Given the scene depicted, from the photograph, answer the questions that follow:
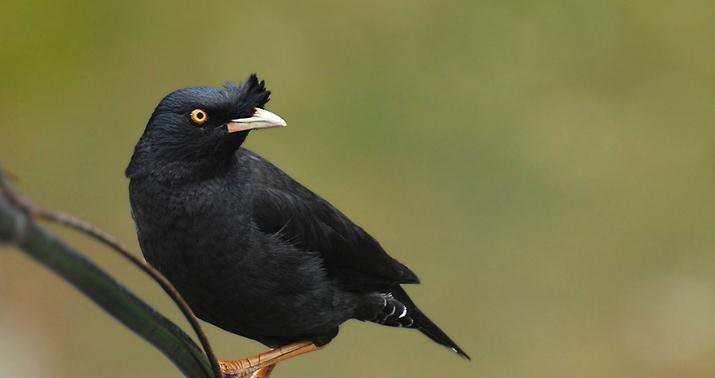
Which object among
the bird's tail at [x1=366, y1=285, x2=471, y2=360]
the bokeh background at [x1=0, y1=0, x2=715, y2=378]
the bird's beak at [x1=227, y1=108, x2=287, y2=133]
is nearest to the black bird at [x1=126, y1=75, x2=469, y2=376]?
the bird's beak at [x1=227, y1=108, x2=287, y2=133]

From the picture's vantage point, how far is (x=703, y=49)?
8062 millimetres

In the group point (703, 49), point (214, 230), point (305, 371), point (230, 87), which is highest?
point (703, 49)

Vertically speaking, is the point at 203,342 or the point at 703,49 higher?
the point at 703,49

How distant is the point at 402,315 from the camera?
159 inches

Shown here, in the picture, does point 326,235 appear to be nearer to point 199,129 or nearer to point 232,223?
point 232,223

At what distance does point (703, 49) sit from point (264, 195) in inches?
209

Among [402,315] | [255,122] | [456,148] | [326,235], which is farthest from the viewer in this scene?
[456,148]

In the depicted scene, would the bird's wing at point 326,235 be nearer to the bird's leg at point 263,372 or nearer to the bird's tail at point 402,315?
the bird's tail at point 402,315

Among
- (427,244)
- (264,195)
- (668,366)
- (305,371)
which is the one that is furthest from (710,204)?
(264,195)

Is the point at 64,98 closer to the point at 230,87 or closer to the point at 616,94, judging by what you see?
the point at 616,94

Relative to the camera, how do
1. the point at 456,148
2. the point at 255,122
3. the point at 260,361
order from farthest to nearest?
the point at 456,148, the point at 260,361, the point at 255,122

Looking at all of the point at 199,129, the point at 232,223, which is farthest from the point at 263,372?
the point at 199,129

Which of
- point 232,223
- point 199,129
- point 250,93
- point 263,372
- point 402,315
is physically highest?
point 250,93

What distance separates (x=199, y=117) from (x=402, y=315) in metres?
1.12
